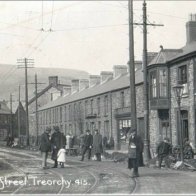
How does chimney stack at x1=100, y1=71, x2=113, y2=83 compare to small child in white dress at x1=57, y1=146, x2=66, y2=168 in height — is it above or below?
above

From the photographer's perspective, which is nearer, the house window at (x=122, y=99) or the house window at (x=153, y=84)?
the house window at (x=153, y=84)

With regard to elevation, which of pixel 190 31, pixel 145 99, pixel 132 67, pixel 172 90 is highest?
pixel 190 31

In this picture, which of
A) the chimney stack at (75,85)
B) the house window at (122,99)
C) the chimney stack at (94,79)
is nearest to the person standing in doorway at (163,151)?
the house window at (122,99)

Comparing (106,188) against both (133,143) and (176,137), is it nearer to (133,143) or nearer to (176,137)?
(133,143)

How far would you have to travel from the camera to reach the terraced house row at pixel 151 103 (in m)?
28.8

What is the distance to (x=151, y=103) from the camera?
3256cm

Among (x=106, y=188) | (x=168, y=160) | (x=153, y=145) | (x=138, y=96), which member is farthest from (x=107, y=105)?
(x=106, y=188)

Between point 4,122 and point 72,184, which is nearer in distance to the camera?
point 72,184

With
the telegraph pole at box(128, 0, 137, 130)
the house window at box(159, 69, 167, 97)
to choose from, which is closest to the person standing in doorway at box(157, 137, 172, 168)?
the telegraph pole at box(128, 0, 137, 130)

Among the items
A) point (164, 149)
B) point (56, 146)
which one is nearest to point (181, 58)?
point (164, 149)

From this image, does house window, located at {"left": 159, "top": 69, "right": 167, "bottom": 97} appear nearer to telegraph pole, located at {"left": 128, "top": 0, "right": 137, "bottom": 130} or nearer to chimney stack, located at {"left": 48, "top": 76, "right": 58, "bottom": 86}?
telegraph pole, located at {"left": 128, "top": 0, "right": 137, "bottom": 130}

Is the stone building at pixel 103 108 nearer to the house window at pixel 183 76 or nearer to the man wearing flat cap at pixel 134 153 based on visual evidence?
the house window at pixel 183 76

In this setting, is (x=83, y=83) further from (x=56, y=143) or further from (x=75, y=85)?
(x=56, y=143)

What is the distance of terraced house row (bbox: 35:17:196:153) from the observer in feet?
94.3
